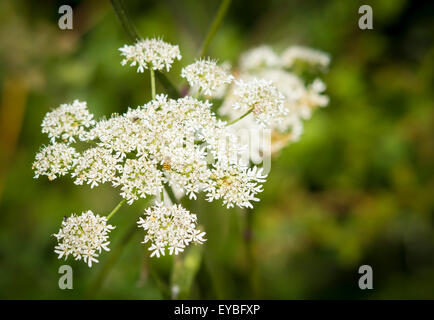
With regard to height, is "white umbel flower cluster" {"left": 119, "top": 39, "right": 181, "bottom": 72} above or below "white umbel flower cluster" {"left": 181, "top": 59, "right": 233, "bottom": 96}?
above

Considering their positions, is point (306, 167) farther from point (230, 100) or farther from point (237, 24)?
point (237, 24)

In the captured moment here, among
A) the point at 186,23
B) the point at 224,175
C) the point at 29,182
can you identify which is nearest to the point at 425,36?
the point at 186,23

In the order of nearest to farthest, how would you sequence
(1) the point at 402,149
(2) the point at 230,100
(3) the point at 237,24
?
(2) the point at 230,100, (1) the point at 402,149, (3) the point at 237,24

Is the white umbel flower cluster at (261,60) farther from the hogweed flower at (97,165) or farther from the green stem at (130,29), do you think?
the hogweed flower at (97,165)

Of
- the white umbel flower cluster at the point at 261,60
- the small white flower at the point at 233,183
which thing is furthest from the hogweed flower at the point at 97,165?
the white umbel flower cluster at the point at 261,60

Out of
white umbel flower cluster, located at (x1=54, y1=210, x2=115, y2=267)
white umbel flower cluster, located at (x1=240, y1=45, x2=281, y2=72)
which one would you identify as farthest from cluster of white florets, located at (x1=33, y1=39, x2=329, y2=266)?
white umbel flower cluster, located at (x1=240, y1=45, x2=281, y2=72)

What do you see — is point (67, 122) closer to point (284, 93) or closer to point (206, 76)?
point (206, 76)

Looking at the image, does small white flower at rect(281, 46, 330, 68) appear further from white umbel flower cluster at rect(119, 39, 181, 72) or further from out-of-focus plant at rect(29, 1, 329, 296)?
white umbel flower cluster at rect(119, 39, 181, 72)
